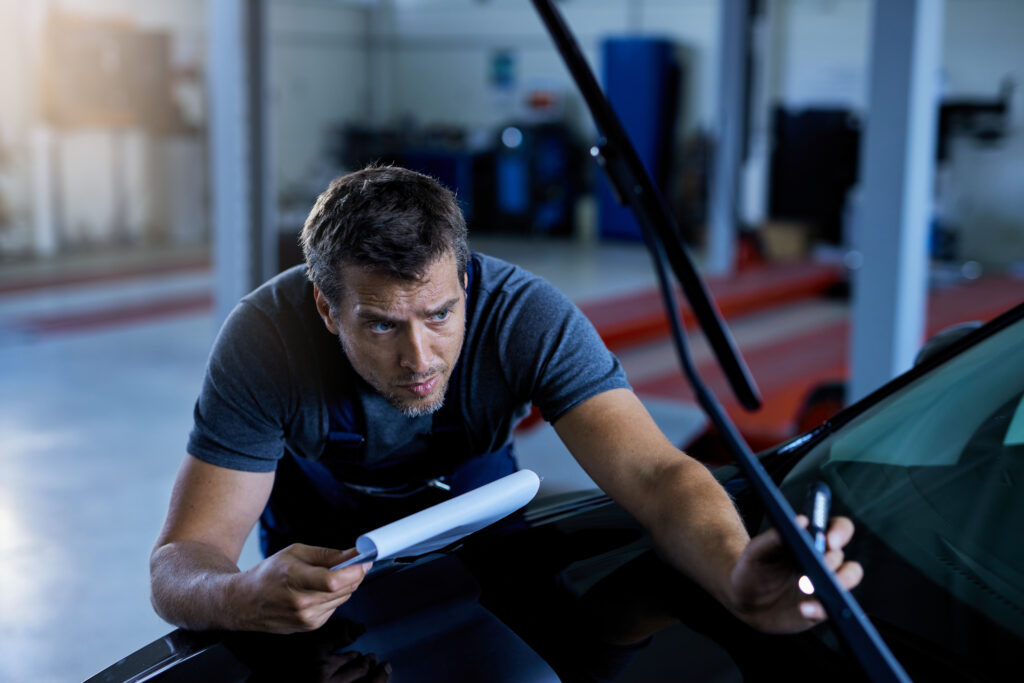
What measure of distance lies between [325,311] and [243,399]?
0.19m

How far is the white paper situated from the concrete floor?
653mm

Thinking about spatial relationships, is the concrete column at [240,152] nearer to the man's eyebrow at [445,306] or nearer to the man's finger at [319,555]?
the man's eyebrow at [445,306]

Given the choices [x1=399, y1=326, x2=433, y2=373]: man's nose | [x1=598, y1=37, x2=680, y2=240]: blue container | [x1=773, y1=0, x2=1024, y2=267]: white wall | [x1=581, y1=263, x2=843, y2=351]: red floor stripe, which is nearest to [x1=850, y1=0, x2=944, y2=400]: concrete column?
[x1=581, y1=263, x2=843, y2=351]: red floor stripe

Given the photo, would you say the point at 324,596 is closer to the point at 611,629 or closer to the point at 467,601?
the point at 467,601

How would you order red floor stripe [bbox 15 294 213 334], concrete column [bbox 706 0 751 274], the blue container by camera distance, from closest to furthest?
red floor stripe [bbox 15 294 213 334]
concrete column [bbox 706 0 751 274]
the blue container

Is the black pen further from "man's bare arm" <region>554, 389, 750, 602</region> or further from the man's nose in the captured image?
the man's nose

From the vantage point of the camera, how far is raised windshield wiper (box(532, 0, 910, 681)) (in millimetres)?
996

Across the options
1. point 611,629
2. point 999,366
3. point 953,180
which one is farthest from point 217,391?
point 953,180

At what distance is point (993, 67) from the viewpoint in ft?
30.2

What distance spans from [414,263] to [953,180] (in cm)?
925

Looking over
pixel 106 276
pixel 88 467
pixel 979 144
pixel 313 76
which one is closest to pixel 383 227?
pixel 88 467

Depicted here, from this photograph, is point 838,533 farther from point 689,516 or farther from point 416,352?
point 416,352

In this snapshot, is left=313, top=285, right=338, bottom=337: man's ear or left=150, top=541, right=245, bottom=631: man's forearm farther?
left=313, top=285, right=338, bottom=337: man's ear

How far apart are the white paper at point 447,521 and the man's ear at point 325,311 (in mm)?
350
